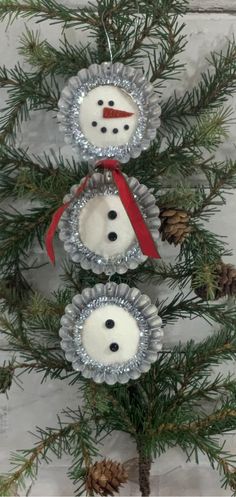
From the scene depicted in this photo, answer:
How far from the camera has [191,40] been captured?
73cm

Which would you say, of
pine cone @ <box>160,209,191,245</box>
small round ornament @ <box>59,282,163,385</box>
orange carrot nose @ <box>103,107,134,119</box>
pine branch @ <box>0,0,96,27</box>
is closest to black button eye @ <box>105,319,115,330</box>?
small round ornament @ <box>59,282,163,385</box>

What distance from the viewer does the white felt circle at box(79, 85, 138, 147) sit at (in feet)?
2.03

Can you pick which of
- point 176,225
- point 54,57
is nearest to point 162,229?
point 176,225

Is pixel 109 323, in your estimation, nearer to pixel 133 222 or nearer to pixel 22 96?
pixel 133 222

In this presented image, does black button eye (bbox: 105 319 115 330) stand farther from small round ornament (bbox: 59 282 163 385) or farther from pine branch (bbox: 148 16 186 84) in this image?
pine branch (bbox: 148 16 186 84)

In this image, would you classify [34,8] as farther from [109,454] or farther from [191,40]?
[109,454]

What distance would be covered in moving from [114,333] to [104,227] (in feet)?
0.38

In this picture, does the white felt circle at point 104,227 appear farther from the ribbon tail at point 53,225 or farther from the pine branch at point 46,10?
the pine branch at point 46,10

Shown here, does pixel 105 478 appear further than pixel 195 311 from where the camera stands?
No

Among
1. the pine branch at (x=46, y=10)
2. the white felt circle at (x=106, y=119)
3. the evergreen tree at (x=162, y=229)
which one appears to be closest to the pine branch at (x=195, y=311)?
the evergreen tree at (x=162, y=229)

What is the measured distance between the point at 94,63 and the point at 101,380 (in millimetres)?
364

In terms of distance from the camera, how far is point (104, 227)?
63cm

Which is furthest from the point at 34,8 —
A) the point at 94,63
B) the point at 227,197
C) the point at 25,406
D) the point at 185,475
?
the point at 185,475

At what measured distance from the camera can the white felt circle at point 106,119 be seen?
619mm
